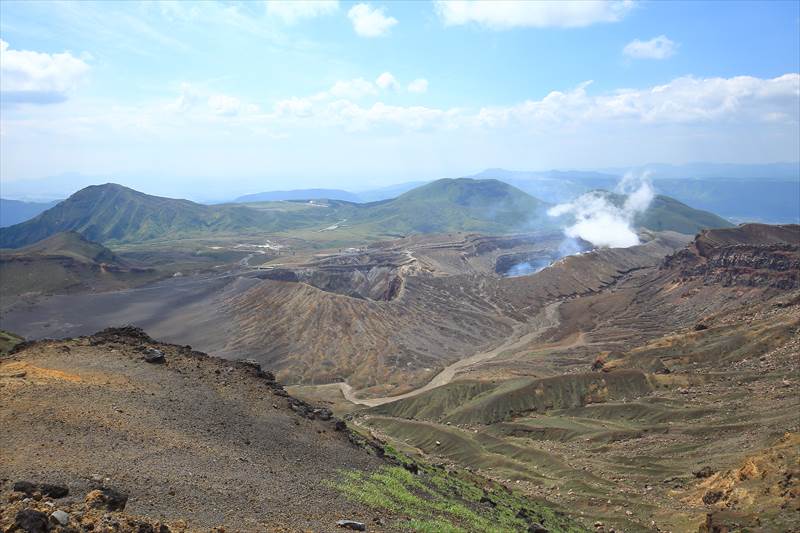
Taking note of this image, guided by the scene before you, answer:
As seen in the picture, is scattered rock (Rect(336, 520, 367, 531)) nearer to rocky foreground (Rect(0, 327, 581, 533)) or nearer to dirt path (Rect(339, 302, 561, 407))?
rocky foreground (Rect(0, 327, 581, 533))

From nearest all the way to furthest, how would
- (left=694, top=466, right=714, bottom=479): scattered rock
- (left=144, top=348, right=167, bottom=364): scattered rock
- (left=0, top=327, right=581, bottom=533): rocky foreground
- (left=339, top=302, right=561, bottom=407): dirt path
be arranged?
1. (left=0, top=327, right=581, bottom=533): rocky foreground
2. (left=144, top=348, right=167, bottom=364): scattered rock
3. (left=694, top=466, right=714, bottom=479): scattered rock
4. (left=339, top=302, right=561, bottom=407): dirt path

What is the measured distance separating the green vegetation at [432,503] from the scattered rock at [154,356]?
48.8 ft

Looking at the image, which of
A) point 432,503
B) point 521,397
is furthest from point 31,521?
point 521,397

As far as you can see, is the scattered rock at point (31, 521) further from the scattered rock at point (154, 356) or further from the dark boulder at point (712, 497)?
the dark boulder at point (712, 497)

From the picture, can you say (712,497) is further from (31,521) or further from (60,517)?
(31,521)

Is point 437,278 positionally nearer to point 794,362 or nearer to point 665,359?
point 665,359

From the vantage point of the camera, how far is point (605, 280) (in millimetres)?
197250

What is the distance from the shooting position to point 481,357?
13088cm

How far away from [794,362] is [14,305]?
156648mm

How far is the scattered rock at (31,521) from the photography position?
47.0ft

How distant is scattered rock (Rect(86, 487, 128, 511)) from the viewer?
17953mm

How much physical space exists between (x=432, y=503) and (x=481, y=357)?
102897mm

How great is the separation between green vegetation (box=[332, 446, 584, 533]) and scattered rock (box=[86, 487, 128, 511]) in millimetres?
10878

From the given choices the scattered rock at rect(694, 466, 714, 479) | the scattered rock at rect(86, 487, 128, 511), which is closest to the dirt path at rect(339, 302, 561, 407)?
the scattered rock at rect(694, 466, 714, 479)
